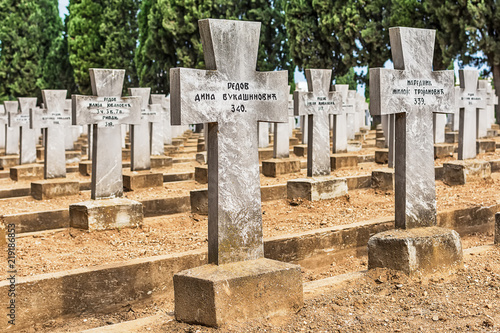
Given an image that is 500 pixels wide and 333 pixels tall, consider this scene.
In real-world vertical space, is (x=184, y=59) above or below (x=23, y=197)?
above

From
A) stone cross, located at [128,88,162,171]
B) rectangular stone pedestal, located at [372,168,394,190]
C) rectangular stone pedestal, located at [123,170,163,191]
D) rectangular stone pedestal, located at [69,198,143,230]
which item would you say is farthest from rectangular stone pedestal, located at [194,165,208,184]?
rectangular stone pedestal, located at [69,198,143,230]

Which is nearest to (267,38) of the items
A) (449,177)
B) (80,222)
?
(449,177)

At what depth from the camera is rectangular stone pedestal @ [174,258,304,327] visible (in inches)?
165

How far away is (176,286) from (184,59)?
26766mm

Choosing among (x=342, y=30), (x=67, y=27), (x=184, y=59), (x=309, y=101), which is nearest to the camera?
(x=309, y=101)

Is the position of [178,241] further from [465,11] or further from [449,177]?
[465,11]

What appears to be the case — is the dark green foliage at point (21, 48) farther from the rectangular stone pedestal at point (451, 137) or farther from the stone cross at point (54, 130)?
the rectangular stone pedestal at point (451, 137)

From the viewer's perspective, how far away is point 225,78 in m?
4.63

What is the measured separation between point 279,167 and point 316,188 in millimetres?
2864

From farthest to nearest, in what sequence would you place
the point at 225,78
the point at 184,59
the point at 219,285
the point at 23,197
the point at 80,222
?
1. the point at 184,59
2. the point at 23,197
3. the point at 80,222
4. the point at 225,78
5. the point at 219,285

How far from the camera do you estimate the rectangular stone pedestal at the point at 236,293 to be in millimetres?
4195

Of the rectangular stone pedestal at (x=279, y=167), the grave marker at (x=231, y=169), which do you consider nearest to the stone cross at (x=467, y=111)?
the rectangular stone pedestal at (x=279, y=167)

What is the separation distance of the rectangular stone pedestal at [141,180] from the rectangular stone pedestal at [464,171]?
5230 mm

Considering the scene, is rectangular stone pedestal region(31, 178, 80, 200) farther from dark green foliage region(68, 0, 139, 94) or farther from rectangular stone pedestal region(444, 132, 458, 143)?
dark green foliage region(68, 0, 139, 94)
